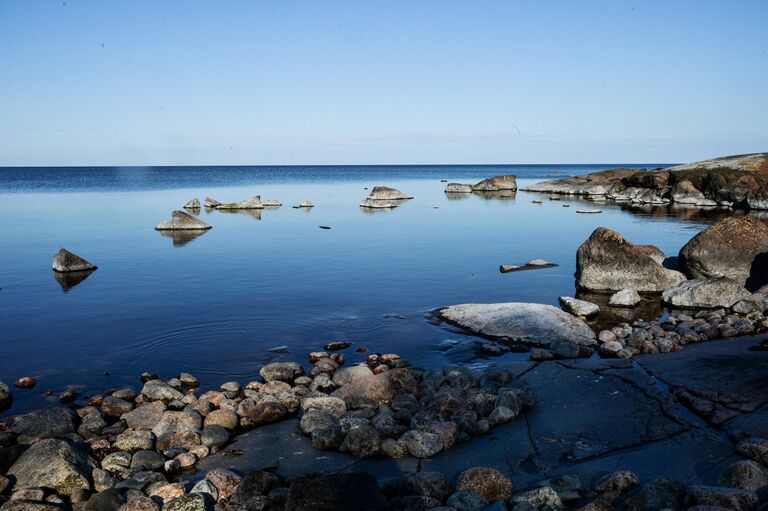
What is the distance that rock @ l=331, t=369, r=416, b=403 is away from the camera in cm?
1144

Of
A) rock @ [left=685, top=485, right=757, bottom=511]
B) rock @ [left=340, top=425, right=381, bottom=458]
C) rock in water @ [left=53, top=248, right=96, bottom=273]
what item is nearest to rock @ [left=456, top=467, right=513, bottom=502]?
rock @ [left=340, top=425, right=381, bottom=458]

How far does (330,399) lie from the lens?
11.0 metres

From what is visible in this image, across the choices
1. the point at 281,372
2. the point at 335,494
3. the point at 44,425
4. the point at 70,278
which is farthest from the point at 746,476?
the point at 70,278

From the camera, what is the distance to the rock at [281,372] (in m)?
12.6

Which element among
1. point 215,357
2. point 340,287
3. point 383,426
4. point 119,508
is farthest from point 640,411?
point 340,287

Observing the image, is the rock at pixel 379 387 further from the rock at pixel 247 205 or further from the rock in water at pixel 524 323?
the rock at pixel 247 205

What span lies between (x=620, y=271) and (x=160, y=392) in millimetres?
16958

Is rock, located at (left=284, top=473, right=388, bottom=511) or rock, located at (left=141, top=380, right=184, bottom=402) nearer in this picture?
rock, located at (left=284, top=473, right=388, bottom=511)

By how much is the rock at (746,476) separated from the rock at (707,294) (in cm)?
1282

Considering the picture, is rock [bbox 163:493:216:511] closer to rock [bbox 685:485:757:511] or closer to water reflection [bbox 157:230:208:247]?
rock [bbox 685:485:757:511]

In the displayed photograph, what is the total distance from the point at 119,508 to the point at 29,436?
346 cm

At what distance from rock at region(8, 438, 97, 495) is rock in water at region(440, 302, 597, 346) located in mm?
10184

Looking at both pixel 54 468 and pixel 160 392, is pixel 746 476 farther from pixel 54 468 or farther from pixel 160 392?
pixel 160 392

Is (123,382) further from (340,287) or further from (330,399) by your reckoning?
(340,287)
